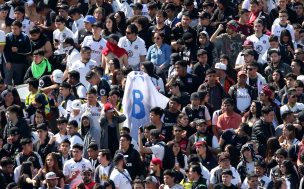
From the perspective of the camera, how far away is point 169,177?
28.1m

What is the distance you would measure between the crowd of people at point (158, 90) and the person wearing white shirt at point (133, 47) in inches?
0.7

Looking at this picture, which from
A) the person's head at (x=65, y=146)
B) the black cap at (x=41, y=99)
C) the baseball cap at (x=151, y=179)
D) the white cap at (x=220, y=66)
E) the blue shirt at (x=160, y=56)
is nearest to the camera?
the baseball cap at (x=151, y=179)

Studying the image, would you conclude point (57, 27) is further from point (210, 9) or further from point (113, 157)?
point (113, 157)

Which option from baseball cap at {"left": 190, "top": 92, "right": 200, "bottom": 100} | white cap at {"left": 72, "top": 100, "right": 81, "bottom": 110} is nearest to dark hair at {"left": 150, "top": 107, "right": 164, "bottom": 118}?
baseball cap at {"left": 190, "top": 92, "right": 200, "bottom": 100}

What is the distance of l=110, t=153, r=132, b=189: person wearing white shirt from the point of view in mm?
28594

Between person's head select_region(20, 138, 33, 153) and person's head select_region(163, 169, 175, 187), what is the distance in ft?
9.28

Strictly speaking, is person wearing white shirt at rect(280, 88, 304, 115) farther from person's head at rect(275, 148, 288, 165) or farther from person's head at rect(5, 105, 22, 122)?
person's head at rect(5, 105, 22, 122)

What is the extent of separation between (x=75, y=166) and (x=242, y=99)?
3817mm

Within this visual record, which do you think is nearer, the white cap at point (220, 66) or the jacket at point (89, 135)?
the jacket at point (89, 135)

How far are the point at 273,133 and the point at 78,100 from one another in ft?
11.6

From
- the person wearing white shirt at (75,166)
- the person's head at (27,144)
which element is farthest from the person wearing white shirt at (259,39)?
the person's head at (27,144)

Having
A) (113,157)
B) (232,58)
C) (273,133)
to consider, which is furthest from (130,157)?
(232,58)

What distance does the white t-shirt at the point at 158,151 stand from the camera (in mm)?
29266

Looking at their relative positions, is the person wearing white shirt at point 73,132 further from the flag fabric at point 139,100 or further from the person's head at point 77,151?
the flag fabric at point 139,100
